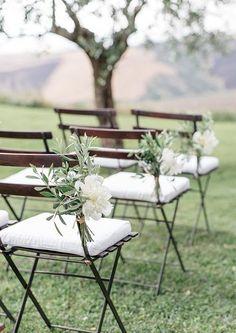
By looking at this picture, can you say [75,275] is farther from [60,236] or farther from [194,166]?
[194,166]

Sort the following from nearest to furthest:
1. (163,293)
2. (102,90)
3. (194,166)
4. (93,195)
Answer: (93,195), (163,293), (194,166), (102,90)

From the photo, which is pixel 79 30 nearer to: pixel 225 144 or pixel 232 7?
pixel 232 7

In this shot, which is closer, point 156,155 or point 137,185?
point 156,155

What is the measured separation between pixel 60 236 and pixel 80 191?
322mm

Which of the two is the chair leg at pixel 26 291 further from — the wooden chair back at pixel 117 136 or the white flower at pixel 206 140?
the white flower at pixel 206 140

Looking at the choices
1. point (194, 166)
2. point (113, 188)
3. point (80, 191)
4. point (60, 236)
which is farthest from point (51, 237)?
point (194, 166)

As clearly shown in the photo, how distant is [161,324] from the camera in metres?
3.29

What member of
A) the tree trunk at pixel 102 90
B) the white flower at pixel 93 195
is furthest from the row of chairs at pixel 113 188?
the tree trunk at pixel 102 90

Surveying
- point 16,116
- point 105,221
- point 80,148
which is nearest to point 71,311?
point 105,221

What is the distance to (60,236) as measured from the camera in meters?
2.79

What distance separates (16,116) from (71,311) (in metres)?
7.47

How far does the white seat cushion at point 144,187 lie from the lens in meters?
3.69

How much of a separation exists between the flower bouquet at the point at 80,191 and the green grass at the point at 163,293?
2.86 feet

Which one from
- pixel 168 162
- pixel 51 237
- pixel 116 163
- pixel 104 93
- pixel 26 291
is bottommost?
pixel 104 93
